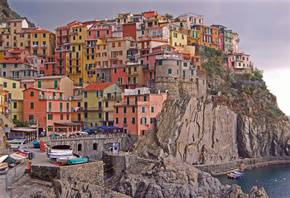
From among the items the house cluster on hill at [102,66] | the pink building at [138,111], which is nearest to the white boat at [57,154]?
the house cluster on hill at [102,66]

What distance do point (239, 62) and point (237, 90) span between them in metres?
11.1

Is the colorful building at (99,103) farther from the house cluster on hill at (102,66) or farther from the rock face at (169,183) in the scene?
the rock face at (169,183)

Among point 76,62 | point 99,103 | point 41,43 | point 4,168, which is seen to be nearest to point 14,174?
point 4,168

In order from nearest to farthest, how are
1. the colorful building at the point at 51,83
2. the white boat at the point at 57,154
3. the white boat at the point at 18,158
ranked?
the white boat at the point at 18,158 < the white boat at the point at 57,154 < the colorful building at the point at 51,83

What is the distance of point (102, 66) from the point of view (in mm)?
81000

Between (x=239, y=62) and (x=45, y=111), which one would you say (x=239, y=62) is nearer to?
(x=239, y=62)

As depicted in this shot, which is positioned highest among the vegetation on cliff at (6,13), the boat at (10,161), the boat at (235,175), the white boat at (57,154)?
the vegetation on cliff at (6,13)

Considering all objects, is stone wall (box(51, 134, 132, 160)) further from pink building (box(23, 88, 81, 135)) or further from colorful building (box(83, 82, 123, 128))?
colorful building (box(83, 82, 123, 128))

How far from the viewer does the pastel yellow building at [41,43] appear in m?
91.8

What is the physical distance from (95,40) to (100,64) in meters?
6.07

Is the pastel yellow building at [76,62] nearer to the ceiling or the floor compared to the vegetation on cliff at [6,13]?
nearer to the floor

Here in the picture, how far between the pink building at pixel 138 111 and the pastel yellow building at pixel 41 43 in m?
32.6

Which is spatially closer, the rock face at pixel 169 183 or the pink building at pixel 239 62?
the rock face at pixel 169 183

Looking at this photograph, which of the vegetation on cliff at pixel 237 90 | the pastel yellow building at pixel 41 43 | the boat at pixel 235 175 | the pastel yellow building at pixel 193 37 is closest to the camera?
the boat at pixel 235 175
